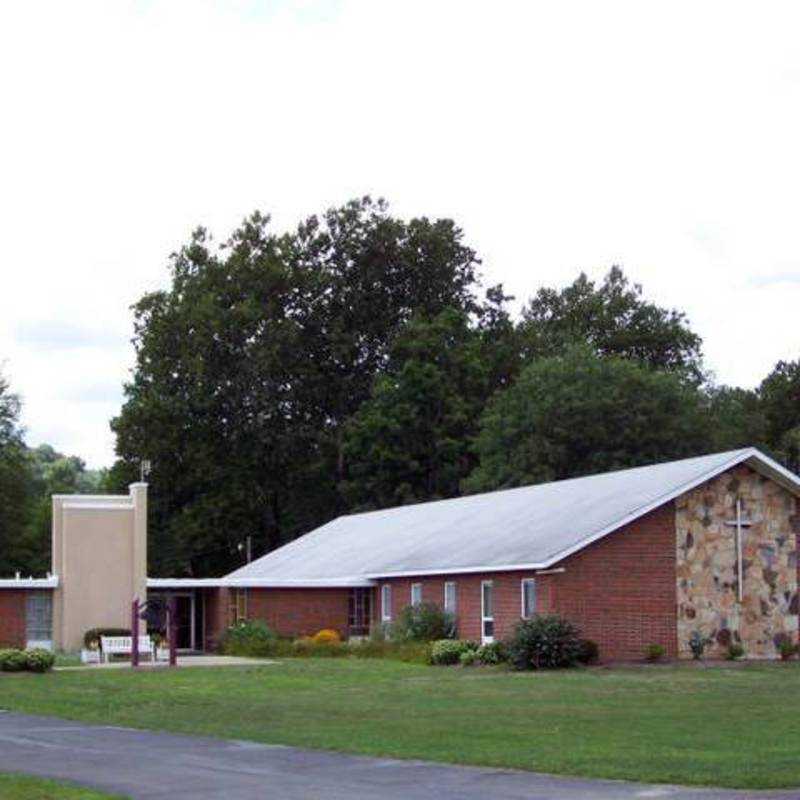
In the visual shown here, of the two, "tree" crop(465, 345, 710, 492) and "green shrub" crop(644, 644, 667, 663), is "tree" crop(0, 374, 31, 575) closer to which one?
"tree" crop(465, 345, 710, 492)

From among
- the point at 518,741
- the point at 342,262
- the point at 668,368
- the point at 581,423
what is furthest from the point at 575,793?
Answer: the point at 668,368

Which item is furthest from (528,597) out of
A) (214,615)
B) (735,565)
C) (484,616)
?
(214,615)

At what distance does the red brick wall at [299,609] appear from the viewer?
173 ft

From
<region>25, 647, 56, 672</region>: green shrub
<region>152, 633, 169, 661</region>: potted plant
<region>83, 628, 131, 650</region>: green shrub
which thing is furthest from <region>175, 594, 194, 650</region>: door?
<region>25, 647, 56, 672</region>: green shrub

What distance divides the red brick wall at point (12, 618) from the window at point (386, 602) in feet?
39.9

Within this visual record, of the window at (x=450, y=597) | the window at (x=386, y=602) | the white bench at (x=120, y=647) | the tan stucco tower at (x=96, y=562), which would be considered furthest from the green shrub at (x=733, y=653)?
the tan stucco tower at (x=96, y=562)

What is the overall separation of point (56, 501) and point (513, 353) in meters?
30.3

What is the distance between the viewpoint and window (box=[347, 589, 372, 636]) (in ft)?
170

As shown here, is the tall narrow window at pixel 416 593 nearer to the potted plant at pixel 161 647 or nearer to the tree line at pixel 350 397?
the potted plant at pixel 161 647

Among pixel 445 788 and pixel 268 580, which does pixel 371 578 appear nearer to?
pixel 268 580

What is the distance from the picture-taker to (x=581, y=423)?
68.1m

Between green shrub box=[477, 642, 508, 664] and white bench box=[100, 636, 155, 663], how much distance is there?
36.7 feet

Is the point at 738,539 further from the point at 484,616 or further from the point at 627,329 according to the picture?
the point at 627,329

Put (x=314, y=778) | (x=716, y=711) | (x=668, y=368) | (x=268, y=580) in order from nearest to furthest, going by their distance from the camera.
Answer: (x=314, y=778)
(x=716, y=711)
(x=268, y=580)
(x=668, y=368)
